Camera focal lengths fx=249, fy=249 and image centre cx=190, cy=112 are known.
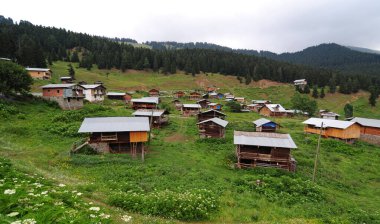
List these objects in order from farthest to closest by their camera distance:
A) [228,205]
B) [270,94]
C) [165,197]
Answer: [270,94] → [228,205] → [165,197]

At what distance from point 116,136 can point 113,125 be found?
1855 millimetres

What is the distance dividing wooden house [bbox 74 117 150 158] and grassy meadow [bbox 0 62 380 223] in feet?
8.54

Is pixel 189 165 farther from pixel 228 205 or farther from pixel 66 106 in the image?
pixel 66 106

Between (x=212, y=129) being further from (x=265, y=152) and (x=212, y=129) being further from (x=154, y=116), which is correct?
(x=265, y=152)

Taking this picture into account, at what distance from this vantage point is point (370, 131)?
53406 millimetres

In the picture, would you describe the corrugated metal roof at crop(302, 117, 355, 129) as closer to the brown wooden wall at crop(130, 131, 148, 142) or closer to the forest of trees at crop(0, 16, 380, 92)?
the brown wooden wall at crop(130, 131, 148, 142)

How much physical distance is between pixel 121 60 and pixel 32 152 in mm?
110371

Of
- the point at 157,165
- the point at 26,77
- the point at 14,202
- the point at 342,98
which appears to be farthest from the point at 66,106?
the point at 342,98

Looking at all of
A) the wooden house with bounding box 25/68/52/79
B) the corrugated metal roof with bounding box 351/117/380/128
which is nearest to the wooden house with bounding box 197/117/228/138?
the corrugated metal roof with bounding box 351/117/380/128

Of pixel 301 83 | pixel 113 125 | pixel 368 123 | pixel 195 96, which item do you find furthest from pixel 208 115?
pixel 301 83

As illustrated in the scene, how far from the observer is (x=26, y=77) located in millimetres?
49719

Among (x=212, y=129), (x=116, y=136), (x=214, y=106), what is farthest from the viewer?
(x=214, y=106)

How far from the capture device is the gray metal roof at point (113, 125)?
32.2 m

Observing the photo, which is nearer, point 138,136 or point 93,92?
point 138,136
